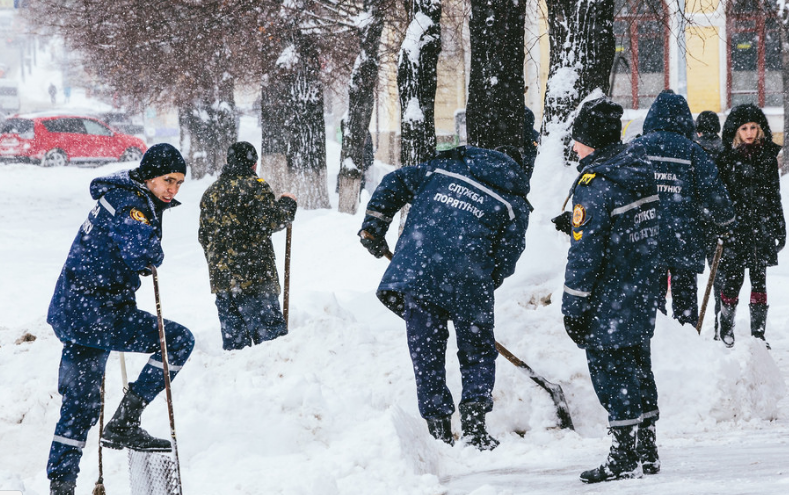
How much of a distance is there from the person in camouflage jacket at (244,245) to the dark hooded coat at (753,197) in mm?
3598

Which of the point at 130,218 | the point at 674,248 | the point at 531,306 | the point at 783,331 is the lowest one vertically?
the point at 783,331

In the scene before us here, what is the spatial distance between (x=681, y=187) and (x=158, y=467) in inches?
148

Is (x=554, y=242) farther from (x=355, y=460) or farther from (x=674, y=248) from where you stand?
(x=355, y=460)

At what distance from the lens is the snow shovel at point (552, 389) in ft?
16.9

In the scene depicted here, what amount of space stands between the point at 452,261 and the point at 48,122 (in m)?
27.9

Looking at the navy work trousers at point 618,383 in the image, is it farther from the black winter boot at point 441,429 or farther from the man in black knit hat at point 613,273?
the black winter boot at point 441,429

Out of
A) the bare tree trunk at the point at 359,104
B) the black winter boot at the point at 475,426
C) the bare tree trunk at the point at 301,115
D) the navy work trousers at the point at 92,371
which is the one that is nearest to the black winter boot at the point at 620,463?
the black winter boot at the point at 475,426

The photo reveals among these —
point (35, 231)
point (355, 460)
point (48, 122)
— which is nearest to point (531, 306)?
point (355, 460)

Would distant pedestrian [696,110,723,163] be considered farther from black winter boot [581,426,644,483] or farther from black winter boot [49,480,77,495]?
black winter boot [49,480,77,495]

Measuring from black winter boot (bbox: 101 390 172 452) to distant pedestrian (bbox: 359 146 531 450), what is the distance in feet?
4.37

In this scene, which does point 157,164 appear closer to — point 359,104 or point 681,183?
point 681,183

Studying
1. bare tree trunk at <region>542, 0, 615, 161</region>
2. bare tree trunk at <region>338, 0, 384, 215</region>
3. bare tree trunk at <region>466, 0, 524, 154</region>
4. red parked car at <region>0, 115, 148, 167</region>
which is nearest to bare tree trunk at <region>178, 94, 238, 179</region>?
red parked car at <region>0, 115, 148, 167</region>

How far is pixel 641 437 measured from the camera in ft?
13.6

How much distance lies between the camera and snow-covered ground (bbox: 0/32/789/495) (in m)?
4.04
